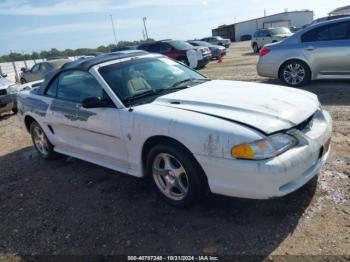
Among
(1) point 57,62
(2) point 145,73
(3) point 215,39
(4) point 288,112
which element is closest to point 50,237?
(2) point 145,73

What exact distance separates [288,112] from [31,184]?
3.59 meters

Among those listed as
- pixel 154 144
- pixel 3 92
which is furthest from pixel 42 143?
pixel 3 92

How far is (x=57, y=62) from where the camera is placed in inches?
681

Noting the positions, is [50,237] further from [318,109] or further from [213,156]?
[318,109]

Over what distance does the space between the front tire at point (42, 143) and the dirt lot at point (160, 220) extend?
2.57 ft

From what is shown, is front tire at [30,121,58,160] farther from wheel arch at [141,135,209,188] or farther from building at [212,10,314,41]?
building at [212,10,314,41]

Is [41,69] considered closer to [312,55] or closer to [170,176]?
[312,55]

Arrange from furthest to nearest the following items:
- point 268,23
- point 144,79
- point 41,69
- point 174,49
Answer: point 268,23, point 41,69, point 174,49, point 144,79

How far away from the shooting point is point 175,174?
3596mm

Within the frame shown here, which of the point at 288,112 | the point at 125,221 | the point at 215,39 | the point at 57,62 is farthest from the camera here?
the point at 215,39

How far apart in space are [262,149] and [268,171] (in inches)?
7.5

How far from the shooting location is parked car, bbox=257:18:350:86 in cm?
818

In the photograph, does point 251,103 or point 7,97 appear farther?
point 7,97

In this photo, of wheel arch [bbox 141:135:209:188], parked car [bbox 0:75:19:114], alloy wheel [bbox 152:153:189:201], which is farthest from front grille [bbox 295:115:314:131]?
parked car [bbox 0:75:19:114]
